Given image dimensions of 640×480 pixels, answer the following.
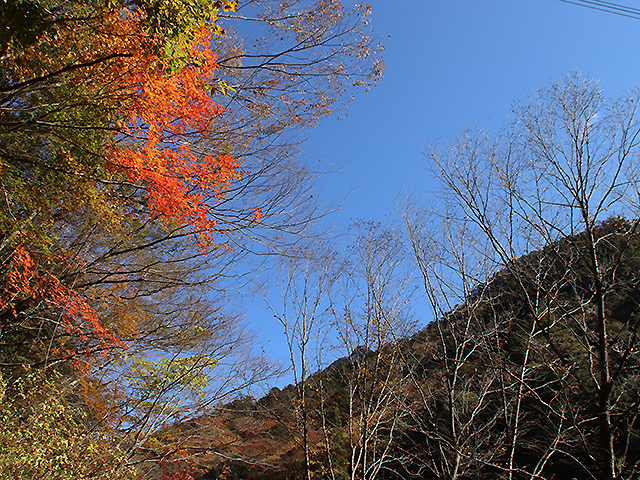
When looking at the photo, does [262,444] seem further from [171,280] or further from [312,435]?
[171,280]

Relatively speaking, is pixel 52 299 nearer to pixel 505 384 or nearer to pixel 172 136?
pixel 172 136

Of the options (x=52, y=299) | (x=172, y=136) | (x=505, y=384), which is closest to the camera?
(x=172, y=136)

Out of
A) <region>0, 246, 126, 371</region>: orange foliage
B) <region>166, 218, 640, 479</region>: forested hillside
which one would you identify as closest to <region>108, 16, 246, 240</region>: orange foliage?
<region>0, 246, 126, 371</region>: orange foliage

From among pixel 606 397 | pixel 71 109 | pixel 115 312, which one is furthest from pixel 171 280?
pixel 606 397

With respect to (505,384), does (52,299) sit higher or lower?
higher

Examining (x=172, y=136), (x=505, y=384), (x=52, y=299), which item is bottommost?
(x=505, y=384)

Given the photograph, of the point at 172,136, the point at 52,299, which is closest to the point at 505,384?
the point at 172,136

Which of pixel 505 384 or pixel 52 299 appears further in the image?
pixel 505 384

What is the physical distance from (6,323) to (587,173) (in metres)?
9.05

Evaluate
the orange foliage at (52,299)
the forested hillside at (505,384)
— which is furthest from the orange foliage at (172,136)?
the forested hillside at (505,384)

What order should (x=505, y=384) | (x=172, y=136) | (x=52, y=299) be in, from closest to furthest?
(x=172, y=136), (x=52, y=299), (x=505, y=384)

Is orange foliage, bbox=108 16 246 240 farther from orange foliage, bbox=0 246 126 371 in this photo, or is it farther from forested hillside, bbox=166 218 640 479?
forested hillside, bbox=166 218 640 479

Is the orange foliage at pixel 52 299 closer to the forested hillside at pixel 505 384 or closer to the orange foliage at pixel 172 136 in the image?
the orange foliage at pixel 172 136

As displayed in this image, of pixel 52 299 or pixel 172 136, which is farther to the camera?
pixel 52 299
